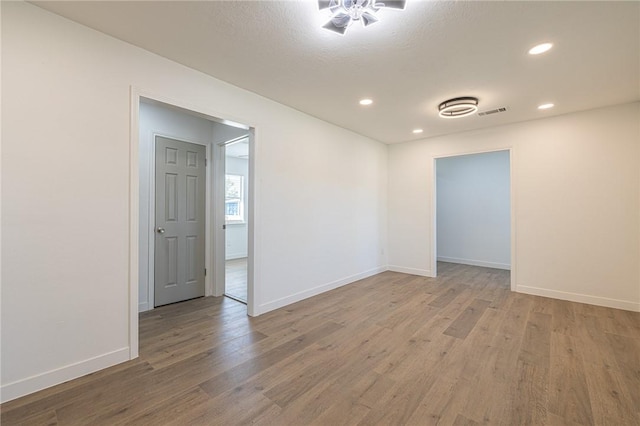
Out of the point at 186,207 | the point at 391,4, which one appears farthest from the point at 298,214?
the point at 391,4

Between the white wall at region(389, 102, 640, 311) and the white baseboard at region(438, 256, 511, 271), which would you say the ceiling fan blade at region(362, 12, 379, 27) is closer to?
the white wall at region(389, 102, 640, 311)

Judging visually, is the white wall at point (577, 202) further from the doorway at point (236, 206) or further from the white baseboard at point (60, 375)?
the doorway at point (236, 206)

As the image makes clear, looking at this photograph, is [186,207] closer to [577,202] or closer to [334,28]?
[334,28]

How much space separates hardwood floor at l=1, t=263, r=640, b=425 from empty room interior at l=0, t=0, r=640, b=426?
0.06 feet

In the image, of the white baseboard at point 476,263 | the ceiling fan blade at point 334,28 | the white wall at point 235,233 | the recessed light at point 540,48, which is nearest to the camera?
the ceiling fan blade at point 334,28

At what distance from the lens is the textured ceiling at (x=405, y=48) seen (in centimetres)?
185

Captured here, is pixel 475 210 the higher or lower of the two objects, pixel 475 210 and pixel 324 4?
the lower

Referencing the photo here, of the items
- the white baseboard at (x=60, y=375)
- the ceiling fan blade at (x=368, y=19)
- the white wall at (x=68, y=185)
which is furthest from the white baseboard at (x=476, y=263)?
the white baseboard at (x=60, y=375)

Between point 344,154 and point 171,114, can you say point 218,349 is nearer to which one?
point 171,114

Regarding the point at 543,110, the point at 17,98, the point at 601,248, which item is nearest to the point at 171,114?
the point at 17,98

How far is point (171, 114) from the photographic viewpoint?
3.62 meters

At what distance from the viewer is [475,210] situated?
634 centimetres

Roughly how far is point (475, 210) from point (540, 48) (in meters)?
4.66

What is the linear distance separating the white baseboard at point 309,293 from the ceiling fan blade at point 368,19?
2955 mm
